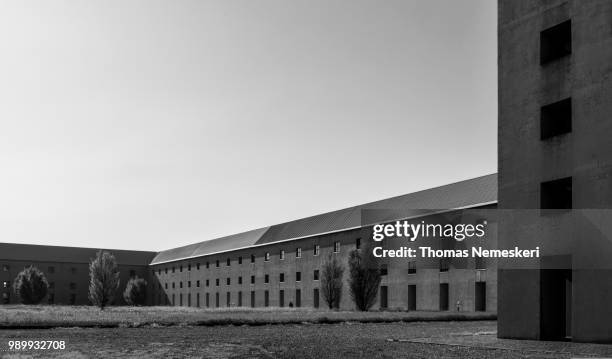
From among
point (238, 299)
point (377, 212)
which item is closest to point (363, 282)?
point (377, 212)

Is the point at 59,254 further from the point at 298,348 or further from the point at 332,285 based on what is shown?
the point at 298,348

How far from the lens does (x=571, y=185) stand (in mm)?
19594

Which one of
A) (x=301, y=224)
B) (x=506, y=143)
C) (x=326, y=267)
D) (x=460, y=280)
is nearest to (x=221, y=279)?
(x=301, y=224)

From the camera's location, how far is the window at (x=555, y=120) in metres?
20.0

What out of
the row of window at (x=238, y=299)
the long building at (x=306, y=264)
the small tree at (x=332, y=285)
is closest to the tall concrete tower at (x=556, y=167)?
the long building at (x=306, y=264)

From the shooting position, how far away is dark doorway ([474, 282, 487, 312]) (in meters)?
45.6

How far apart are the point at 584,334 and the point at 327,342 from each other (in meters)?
6.85

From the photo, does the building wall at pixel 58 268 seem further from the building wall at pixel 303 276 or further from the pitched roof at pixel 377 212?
the pitched roof at pixel 377 212

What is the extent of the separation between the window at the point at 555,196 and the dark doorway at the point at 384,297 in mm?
37278

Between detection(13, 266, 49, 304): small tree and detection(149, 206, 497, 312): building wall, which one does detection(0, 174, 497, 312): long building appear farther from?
detection(13, 266, 49, 304): small tree

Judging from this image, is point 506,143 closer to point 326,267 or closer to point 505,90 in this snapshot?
point 505,90

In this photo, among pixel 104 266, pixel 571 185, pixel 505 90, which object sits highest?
pixel 505 90

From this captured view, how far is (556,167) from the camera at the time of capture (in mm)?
19344

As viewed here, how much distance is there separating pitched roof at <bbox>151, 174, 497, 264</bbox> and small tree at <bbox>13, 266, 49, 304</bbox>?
70.3ft
